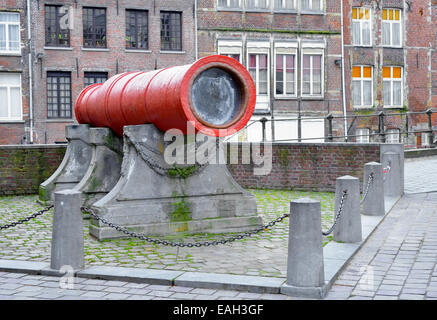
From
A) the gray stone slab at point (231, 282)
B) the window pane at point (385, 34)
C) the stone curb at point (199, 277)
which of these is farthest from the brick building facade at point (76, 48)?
the gray stone slab at point (231, 282)

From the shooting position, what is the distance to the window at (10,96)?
83.4 feet

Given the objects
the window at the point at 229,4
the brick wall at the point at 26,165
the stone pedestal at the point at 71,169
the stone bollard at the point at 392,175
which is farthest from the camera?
the window at the point at 229,4

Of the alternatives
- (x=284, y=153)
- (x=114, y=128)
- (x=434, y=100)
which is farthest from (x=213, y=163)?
(x=434, y=100)

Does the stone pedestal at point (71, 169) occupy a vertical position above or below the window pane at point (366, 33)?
below

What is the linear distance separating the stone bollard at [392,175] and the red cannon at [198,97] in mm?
4757

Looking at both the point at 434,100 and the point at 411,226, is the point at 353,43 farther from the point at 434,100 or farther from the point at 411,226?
the point at 411,226

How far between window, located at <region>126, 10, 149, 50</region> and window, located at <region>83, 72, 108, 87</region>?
1670mm

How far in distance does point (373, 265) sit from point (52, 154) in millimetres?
8581

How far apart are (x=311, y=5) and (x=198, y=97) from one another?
22764 millimetres

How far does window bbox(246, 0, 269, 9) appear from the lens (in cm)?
2772

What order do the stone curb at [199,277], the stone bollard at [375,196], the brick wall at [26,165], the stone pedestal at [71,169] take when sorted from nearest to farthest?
the stone curb at [199,277] → the stone bollard at [375,196] → the stone pedestal at [71,169] → the brick wall at [26,165]

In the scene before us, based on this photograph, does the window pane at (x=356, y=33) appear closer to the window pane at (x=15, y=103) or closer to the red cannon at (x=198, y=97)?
the window pane at (x=15, y=103)

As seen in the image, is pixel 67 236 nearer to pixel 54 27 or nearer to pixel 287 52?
pixel 54 27

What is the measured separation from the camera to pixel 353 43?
29.2 metres
